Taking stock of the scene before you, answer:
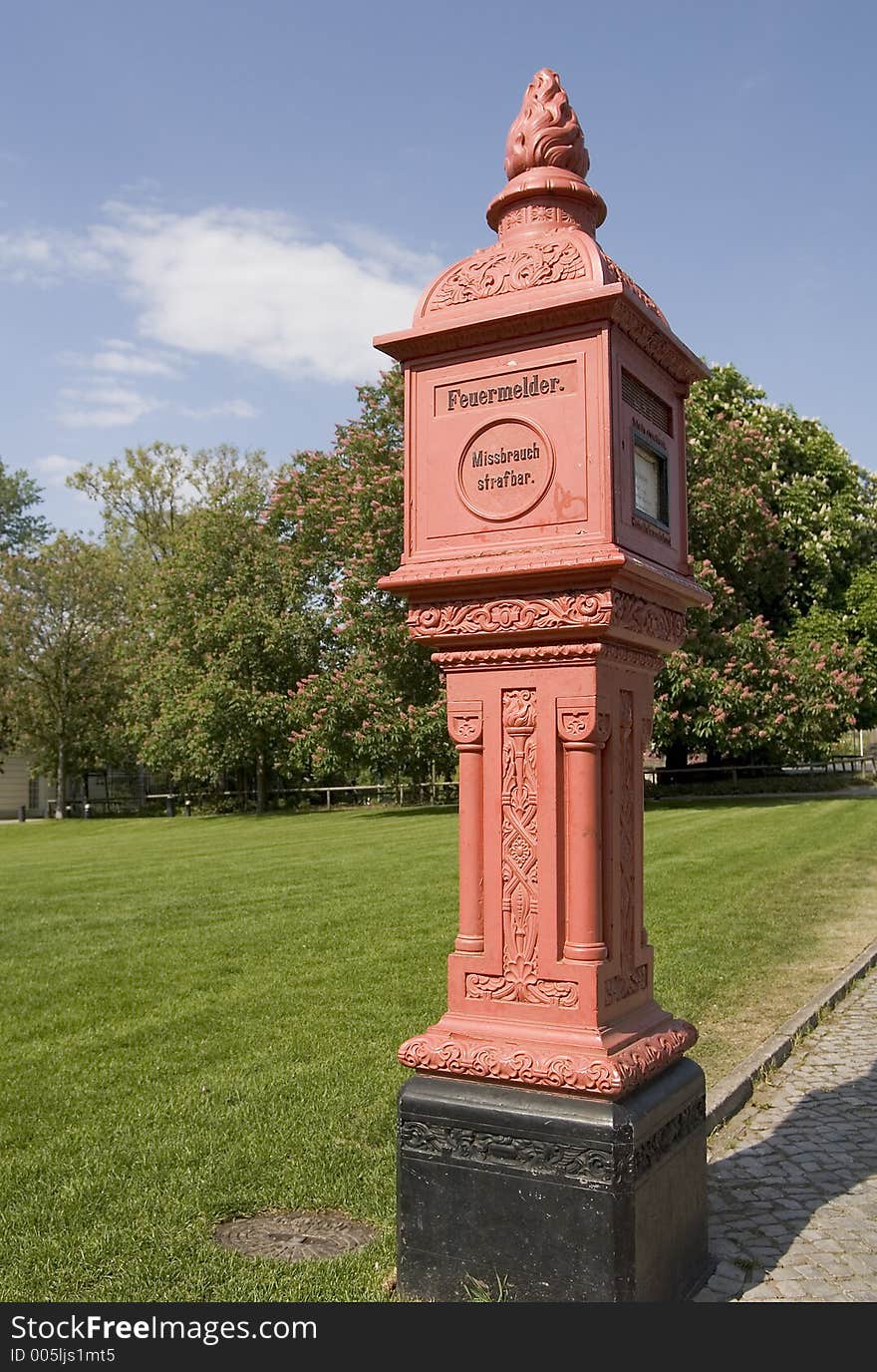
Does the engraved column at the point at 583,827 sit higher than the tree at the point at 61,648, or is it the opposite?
the tree at the point at 61,648

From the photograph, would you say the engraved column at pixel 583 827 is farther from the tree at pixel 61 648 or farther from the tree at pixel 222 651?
the tree at pixel 61 648

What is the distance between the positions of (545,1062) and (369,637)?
76.1ft

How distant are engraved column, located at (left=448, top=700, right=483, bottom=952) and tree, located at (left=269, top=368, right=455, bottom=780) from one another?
2052 centimetres

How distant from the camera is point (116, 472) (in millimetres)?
42656

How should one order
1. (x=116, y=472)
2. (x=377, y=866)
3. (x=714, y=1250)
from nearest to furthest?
1. (x=714, y=1250)
2. (x=377, y=866)
3. (x=116, y=472)

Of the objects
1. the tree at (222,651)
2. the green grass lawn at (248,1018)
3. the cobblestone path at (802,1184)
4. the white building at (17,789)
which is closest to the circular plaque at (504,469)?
the green grass lawn at (248,1018)

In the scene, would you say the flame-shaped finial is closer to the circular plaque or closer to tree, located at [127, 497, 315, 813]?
the circular plaque

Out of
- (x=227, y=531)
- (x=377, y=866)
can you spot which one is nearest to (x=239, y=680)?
(x=227, y=531)

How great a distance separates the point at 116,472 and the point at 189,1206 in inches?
1622

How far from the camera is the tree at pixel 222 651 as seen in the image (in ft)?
103

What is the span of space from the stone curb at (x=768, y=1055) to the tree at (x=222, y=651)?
2391cm

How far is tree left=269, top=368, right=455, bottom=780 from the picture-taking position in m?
25.5

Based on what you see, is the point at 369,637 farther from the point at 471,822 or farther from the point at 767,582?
the point at 471,822

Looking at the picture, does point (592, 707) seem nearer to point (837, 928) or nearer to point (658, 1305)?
point (658, 1305)
